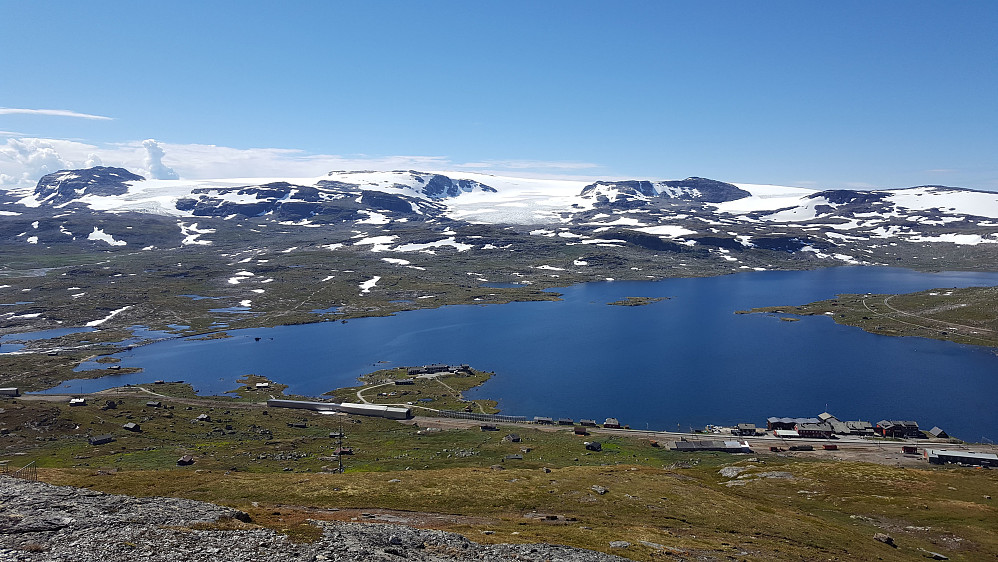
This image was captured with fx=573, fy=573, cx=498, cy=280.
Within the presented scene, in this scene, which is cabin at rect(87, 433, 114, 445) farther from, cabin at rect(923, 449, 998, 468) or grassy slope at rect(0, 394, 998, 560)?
cabin at rect(923, 449, 998, 468)

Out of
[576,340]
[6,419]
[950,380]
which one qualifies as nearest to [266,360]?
[6,419]

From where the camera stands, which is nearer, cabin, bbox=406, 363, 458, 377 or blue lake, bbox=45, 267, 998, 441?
blue lake, bbox=45, 267, 998, 441

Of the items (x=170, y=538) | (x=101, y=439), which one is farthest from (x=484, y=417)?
(x=170, y=538)

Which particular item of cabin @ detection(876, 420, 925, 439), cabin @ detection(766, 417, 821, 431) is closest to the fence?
cabin @ detection(766, 417, 821, 431)

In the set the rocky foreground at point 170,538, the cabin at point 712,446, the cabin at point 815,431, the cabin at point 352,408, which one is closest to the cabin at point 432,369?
the cabin at point 352,408

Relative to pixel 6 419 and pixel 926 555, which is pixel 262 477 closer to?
pixel 926 555

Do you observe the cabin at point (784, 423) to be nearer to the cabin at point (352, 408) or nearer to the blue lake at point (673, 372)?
the blue lake at point (673, 372)
